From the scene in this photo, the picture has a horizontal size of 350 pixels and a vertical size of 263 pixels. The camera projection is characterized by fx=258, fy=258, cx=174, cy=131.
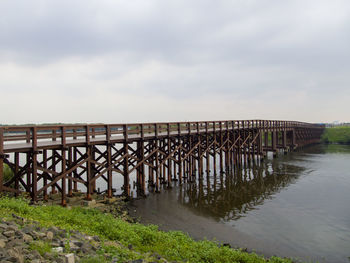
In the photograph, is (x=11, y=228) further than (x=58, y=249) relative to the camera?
Yes

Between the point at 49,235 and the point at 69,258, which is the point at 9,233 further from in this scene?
the point at 69,258

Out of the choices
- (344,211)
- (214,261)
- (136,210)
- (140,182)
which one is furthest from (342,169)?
(214,261)

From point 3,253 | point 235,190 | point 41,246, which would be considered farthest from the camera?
point 235,190

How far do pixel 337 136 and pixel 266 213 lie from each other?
6836 centimetres

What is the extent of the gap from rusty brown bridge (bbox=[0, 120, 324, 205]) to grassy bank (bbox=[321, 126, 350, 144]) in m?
34.7

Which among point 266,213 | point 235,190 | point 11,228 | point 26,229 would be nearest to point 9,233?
point 11,228

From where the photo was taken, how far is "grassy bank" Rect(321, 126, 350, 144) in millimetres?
65950

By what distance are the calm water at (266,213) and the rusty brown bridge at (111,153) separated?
7.13 ft

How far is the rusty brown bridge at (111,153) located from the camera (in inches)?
454

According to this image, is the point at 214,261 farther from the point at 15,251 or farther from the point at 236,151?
the point at 236,151

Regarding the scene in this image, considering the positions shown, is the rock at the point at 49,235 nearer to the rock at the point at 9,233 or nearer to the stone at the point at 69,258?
the rock at the point at 9,233

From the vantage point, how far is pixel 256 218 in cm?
1272

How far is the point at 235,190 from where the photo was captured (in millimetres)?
18125

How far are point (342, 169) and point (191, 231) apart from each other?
2271cm
